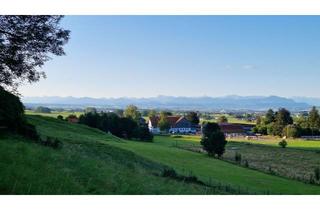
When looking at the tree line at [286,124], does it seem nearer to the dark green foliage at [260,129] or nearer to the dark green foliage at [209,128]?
the dark green foliage at [260,129]

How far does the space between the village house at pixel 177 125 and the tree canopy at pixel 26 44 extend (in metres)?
10.7

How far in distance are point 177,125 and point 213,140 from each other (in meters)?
3.66

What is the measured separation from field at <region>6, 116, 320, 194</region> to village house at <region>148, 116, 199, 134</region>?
0.72 meters

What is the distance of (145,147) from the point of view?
97.6 ft

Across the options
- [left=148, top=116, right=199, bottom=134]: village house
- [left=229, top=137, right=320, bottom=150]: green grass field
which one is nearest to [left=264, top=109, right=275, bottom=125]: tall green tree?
[left=229, top=137, right=320, bottom=150]: green grass field

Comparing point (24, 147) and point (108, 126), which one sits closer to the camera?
point (24, 147)

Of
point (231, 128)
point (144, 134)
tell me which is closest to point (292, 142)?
point (231, 128)

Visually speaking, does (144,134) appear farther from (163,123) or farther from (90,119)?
(90,119)

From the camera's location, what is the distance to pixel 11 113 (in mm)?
14562

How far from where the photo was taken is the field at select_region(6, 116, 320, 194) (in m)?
11.5
